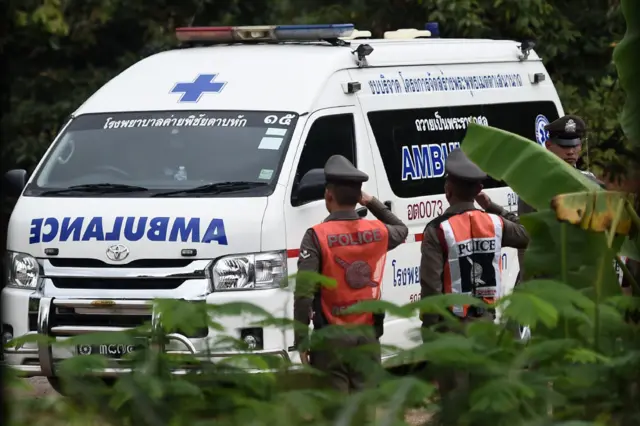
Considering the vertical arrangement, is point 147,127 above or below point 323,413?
above

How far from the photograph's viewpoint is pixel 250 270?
8.49m

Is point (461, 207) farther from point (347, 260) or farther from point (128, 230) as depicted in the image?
point (128, 230)

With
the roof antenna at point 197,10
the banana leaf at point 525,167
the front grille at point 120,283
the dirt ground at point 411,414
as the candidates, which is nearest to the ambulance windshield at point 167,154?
the front grille at point 120,283

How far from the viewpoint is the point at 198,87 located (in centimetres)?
968

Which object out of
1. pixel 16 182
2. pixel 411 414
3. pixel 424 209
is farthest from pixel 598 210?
pixel 16 182

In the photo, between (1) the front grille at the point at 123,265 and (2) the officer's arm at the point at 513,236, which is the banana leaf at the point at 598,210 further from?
(1) the front grille at the point at 123,265

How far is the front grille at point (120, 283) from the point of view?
8570mm

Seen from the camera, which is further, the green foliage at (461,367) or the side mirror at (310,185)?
the side mirror at (310,185)

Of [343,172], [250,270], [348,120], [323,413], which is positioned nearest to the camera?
[323,413]

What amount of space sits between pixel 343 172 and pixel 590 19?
10718 millimetres

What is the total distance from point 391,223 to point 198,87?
227 centimetres

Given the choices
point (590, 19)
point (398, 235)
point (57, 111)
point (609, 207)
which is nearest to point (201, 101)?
point (398, 235)

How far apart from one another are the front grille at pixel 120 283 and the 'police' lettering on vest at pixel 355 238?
5.70 feet

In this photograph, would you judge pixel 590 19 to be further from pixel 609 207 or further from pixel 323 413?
pixel 323 413
